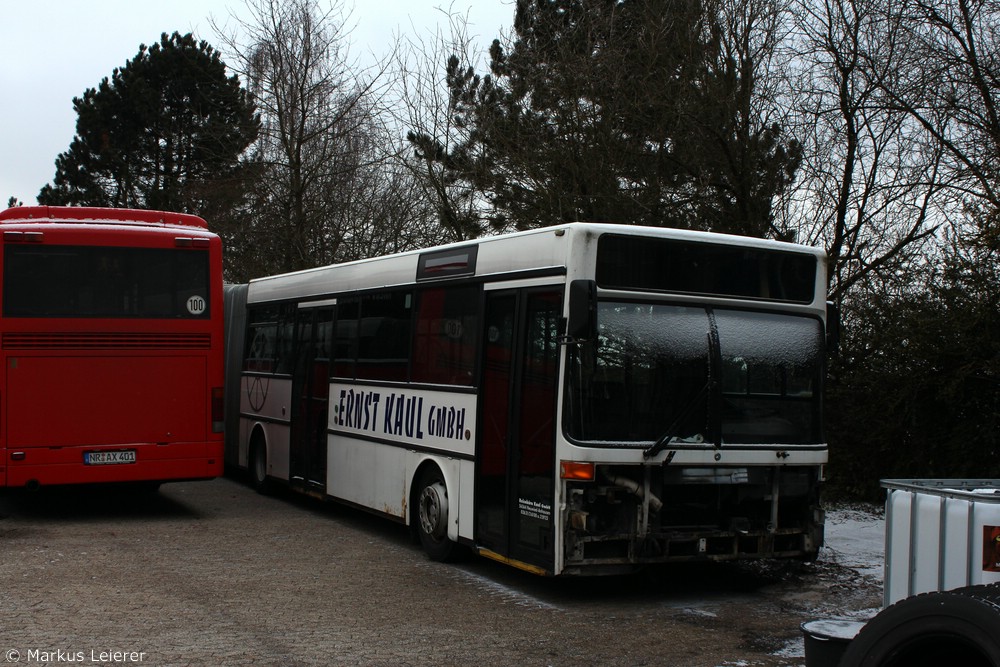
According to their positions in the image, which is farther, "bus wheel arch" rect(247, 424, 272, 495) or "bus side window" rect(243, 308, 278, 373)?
"bus wheel arch" rect(247, 424, 272, 495)

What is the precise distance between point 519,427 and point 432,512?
189cm

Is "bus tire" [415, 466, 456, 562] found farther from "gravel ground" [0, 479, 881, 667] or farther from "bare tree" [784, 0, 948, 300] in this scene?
"bare tree" [784, 0, 948, 300]

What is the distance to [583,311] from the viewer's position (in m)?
7.74

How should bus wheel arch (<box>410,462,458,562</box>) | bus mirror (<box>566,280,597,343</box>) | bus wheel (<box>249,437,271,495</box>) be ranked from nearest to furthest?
1. bus mirror (<box>566,280,597,343</box>)
2. bus wheel arch (<box>410,462,458,562</box>)
3. bus wheel (<box>249,437,271,495</box>)

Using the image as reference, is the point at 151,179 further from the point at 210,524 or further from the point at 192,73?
the point at 210,524

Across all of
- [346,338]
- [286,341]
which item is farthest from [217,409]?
[346,338]

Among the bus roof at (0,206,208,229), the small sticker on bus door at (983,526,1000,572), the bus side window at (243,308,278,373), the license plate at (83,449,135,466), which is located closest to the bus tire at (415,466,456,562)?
the license plate at (83,449,135,466)

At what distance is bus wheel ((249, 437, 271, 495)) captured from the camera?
1509 cm

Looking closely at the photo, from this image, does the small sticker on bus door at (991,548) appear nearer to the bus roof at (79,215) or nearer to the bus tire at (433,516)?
the bus tire at (433,516)

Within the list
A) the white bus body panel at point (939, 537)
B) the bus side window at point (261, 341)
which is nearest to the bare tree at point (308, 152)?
the bus side window at point (261, 341)

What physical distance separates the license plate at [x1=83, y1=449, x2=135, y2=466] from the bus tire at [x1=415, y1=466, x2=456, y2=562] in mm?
3871

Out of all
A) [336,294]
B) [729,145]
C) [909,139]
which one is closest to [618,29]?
[729,145]

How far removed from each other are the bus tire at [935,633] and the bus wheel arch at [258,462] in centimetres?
1162

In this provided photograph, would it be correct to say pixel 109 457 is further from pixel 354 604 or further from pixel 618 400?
pixel 618 400
